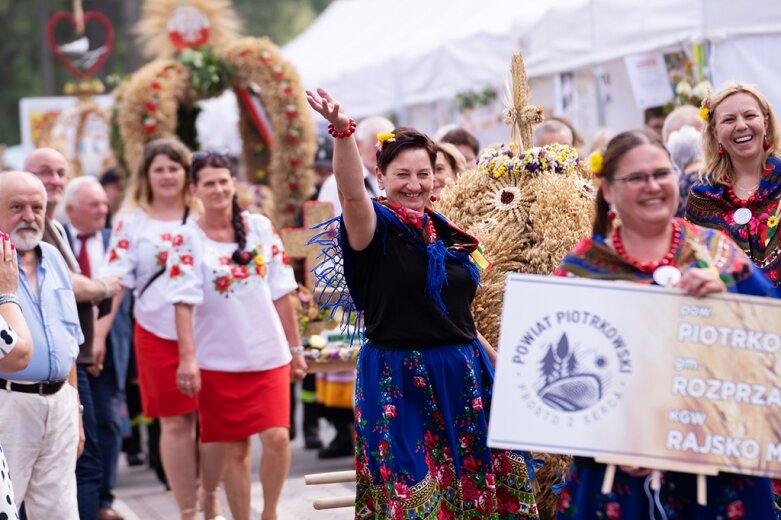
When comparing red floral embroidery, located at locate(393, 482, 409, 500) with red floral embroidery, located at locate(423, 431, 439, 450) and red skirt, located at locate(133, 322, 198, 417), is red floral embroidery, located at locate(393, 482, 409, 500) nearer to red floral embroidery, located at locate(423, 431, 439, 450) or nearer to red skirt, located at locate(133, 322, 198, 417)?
red floral embroidery, located at locate(423, 431, 439, 450)

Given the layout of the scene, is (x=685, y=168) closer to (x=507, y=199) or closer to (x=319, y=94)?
(x=507, y=199)

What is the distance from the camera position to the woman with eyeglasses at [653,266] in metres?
4.09

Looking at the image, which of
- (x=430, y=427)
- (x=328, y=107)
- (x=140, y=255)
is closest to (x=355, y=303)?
(x=430, y=427)

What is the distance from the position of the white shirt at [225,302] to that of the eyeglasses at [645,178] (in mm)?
3356

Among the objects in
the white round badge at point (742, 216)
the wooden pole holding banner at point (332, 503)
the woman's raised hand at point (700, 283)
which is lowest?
the wooden pole holding banner at point (332, 503)

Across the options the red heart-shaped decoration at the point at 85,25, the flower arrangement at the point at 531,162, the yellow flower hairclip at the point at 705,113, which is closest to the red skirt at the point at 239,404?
the flower arrangement at the point at 531,162

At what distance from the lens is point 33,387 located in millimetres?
5668

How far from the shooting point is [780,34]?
8930mm

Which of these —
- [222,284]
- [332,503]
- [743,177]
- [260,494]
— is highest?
[743,177]

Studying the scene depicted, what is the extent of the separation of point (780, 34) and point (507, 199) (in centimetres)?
377

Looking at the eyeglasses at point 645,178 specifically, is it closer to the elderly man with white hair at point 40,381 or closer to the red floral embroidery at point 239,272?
the elderly man with white hair at point 40,381

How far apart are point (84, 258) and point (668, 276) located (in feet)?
16.8

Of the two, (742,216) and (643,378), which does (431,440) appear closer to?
(643,378)

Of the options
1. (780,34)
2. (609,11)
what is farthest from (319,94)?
(609,11)
